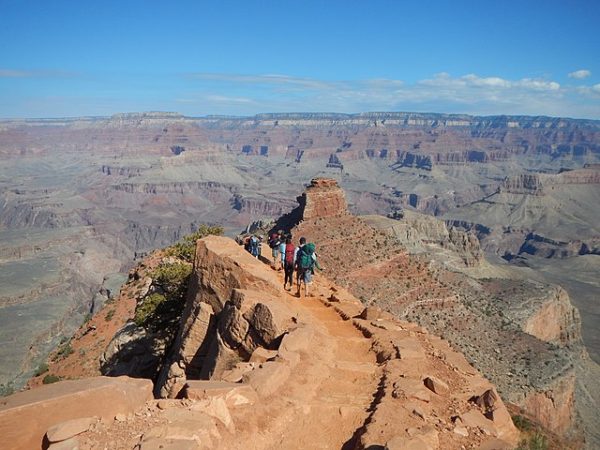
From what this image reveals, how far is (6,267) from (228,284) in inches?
5018

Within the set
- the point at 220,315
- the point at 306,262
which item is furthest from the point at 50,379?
the point at 220,315

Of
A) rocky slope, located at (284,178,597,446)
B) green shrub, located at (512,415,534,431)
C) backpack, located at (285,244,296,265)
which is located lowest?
rocky slope, located at (284,178,597,446)

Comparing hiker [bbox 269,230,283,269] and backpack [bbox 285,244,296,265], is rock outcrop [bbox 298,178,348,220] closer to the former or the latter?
hiker [bbox 269,230,283,269]

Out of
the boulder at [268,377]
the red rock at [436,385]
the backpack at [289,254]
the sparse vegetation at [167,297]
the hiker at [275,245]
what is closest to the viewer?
the boulder at [268,377]

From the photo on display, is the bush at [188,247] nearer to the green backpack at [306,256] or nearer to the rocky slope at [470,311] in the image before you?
the green backpack at [306,256]

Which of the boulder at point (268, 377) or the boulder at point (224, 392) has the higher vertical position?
the boulder at point (224, 392)

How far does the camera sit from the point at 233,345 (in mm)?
14156

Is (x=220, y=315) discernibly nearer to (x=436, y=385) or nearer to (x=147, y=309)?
(x=436, y=385)

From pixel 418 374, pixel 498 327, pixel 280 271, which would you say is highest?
pixel 418 374

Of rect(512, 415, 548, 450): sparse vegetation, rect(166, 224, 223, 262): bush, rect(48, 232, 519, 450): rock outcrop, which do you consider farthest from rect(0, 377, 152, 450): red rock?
rect(166, 224, 223, 262): bush

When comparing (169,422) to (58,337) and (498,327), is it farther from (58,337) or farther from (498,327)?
(58,337)

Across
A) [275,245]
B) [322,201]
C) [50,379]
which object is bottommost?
[50,379]

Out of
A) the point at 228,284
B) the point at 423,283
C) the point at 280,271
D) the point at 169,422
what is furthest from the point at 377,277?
the point at 169,422

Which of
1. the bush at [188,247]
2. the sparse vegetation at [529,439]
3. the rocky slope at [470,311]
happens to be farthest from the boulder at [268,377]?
the rocky slope at [470,311]
